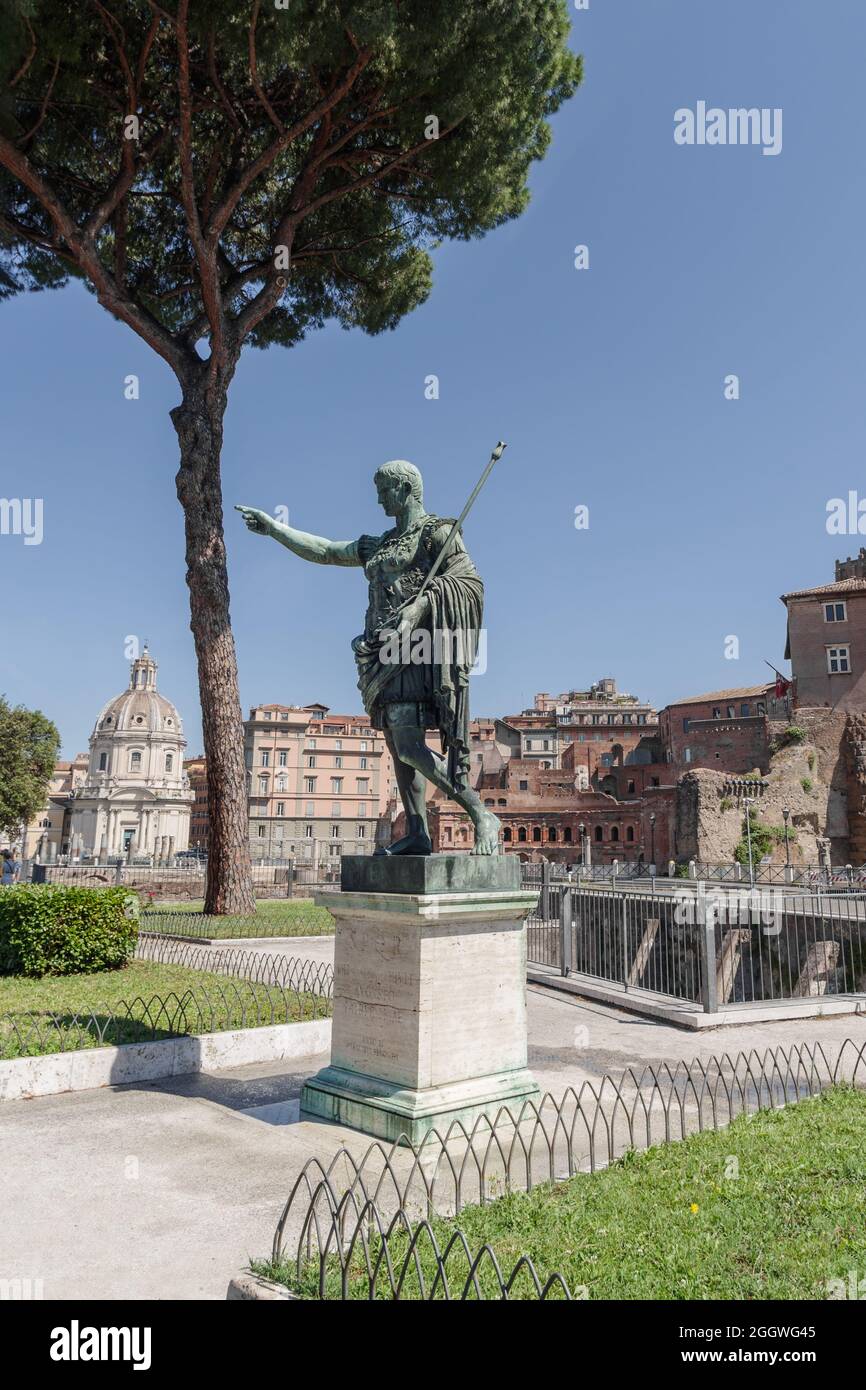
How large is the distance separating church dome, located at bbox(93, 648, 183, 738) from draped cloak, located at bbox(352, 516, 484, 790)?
89.4 metres

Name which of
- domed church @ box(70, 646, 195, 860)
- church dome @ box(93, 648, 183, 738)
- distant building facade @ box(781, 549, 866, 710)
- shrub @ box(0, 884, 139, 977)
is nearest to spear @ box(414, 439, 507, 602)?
shrub @ box(0, 884, 139, 977)

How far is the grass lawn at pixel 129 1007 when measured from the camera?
6.09 metres

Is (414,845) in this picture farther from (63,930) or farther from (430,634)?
(63,930)

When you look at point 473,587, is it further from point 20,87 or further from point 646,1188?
point 20,87

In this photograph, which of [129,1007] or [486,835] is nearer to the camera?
[486,835]

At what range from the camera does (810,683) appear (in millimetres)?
47094

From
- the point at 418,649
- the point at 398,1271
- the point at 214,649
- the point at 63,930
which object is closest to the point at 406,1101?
the point at 398,1271

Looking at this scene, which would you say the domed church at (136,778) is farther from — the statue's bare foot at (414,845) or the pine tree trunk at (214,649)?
the statue's bare foot at (414,845)

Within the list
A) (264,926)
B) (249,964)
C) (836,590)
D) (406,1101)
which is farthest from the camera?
(836,590)

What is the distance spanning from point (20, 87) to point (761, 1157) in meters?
18.2

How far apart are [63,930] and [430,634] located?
6.72 meters

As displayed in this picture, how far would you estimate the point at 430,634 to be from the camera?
503 centimetres

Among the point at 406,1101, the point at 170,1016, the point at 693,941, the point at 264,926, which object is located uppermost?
the point at 406,1101
